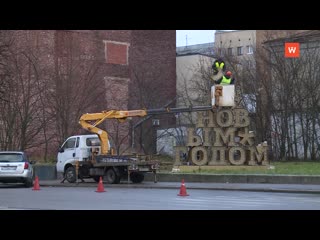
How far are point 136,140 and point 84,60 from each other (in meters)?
9.30

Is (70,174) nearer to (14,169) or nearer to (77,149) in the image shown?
(77,149)

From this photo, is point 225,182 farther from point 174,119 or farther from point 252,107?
point 174,119

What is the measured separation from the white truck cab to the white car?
3.23m

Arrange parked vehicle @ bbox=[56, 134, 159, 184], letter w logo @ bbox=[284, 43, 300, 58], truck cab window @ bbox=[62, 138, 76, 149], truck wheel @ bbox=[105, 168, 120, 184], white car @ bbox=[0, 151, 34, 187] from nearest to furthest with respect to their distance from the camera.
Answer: white car @ bbox=[0, 151, 34, 187], parked vehicle @ bbox=[56, 134, 159, 184], truck wheel @ bbox=[105, 168, 120, 184], truck cab window @ bbox=[62, 138, 76, 149], letter w logo @ bbox=[284, 43, 300, 58]

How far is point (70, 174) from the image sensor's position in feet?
98.8

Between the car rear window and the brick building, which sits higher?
the brick building

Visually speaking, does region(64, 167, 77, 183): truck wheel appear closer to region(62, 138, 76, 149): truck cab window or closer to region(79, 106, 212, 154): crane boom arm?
region(62, 138, 76, 149): truck cab window

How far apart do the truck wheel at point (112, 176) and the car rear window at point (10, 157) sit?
422 cm

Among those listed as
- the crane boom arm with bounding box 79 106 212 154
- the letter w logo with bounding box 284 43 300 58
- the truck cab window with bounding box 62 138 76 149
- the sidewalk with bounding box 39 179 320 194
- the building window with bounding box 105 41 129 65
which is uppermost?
the building window with bounding box 105 41 129 65

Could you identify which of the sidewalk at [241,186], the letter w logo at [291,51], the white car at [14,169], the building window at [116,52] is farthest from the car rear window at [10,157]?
the building window at [116,52]

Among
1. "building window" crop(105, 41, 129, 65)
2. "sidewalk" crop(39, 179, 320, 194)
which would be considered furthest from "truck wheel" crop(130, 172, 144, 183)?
"building window" crop(105, 41, 129, 65)

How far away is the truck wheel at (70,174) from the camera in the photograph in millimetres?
29891

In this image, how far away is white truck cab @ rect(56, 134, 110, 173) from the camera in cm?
2992

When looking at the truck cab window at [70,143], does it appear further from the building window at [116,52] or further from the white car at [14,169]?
the building window at [116,52]
